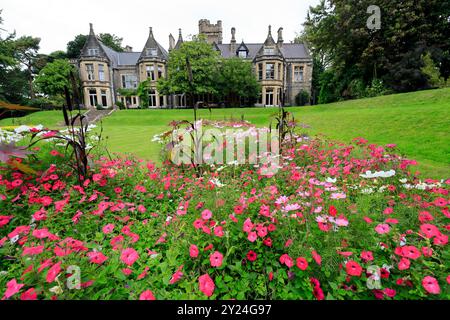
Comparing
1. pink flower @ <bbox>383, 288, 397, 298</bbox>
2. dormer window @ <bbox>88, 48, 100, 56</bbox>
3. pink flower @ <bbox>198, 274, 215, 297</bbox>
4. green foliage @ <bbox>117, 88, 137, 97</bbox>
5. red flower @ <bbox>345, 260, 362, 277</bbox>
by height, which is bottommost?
pink flower @ <bbox>383, 288, 397, 298</bbox>

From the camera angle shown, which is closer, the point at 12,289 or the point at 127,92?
the point at 12,289

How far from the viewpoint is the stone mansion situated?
2805cm

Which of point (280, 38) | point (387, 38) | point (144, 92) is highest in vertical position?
point (280, 38)

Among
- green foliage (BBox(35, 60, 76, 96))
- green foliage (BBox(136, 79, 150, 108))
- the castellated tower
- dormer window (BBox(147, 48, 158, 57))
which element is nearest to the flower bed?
green foliage (BBox(136, 79, 150, 108))

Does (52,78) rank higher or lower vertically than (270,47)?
lower

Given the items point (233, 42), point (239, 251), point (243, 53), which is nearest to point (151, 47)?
point (233, 42)

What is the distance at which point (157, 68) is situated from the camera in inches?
1154

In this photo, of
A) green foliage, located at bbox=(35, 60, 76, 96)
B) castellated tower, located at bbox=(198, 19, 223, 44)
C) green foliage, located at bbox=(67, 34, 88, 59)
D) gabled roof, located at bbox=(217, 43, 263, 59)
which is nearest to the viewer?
green foliage, located at bbox=(35, 60, 76, 96)

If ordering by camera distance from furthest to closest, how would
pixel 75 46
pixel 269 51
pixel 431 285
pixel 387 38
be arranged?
pixel 75 46 < pixel 269 51 < pixel 387 38 < pixel 431 285

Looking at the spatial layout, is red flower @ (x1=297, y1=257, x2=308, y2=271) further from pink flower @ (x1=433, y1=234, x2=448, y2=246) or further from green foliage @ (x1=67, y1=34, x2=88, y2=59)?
green foliage @ (x1=67, y1=34, x2=88, y2=59)

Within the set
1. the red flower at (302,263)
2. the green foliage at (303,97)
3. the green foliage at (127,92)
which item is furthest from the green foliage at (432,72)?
the green foliage at (127,92)

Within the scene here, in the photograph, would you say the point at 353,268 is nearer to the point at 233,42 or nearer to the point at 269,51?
the point at 269,51
